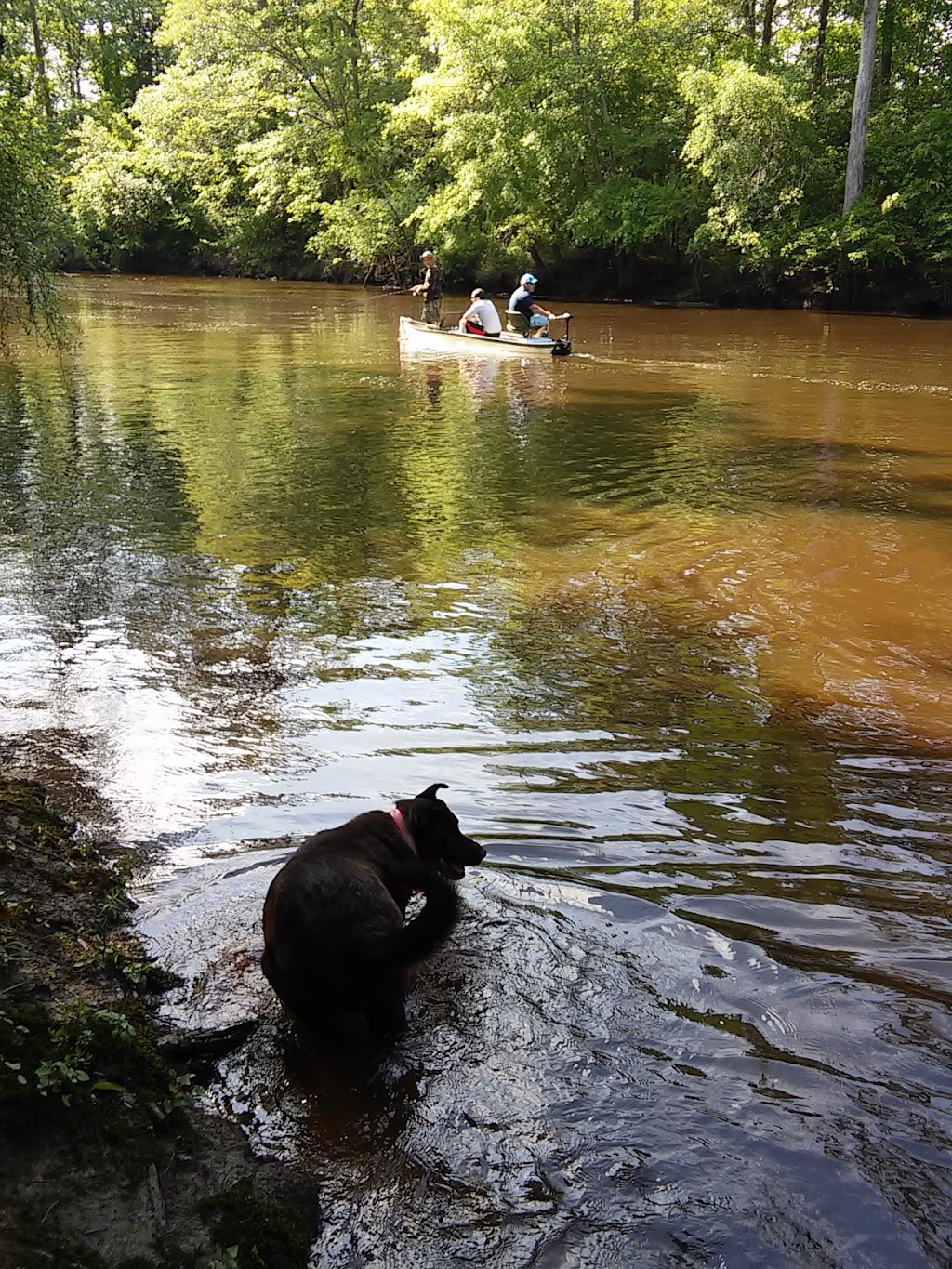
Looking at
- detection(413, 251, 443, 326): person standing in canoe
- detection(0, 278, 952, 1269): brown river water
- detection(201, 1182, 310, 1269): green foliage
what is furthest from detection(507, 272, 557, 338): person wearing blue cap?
detection(201, 1182, 310, 1269): green foliage

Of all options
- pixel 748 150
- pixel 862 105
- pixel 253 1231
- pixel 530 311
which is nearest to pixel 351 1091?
pixel 253 1231

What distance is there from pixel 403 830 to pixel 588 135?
37.4 metres

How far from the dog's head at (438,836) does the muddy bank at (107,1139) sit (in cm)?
113

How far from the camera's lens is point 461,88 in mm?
36219

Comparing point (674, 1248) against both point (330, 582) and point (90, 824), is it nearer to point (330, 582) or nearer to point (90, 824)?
point (90, 824)

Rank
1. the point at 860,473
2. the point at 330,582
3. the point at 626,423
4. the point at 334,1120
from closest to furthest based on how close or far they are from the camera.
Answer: the point at 334,1120
the point at 330,582
the point at 860,473
the point at 626,423

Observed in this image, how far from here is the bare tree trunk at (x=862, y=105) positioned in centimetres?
3038

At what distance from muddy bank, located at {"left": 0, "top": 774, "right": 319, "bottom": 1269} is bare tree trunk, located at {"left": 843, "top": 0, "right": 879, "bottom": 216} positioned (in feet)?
111

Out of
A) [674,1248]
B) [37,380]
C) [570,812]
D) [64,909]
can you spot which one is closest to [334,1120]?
[674,1248]

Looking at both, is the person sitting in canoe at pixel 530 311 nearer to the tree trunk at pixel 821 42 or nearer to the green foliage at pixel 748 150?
the green foliage at pixel 748 150

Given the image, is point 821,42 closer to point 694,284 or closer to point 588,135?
point 588,135

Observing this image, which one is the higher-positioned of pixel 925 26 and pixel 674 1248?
pixel 925 26

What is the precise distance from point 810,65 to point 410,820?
38.3m

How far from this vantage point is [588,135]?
119ft
